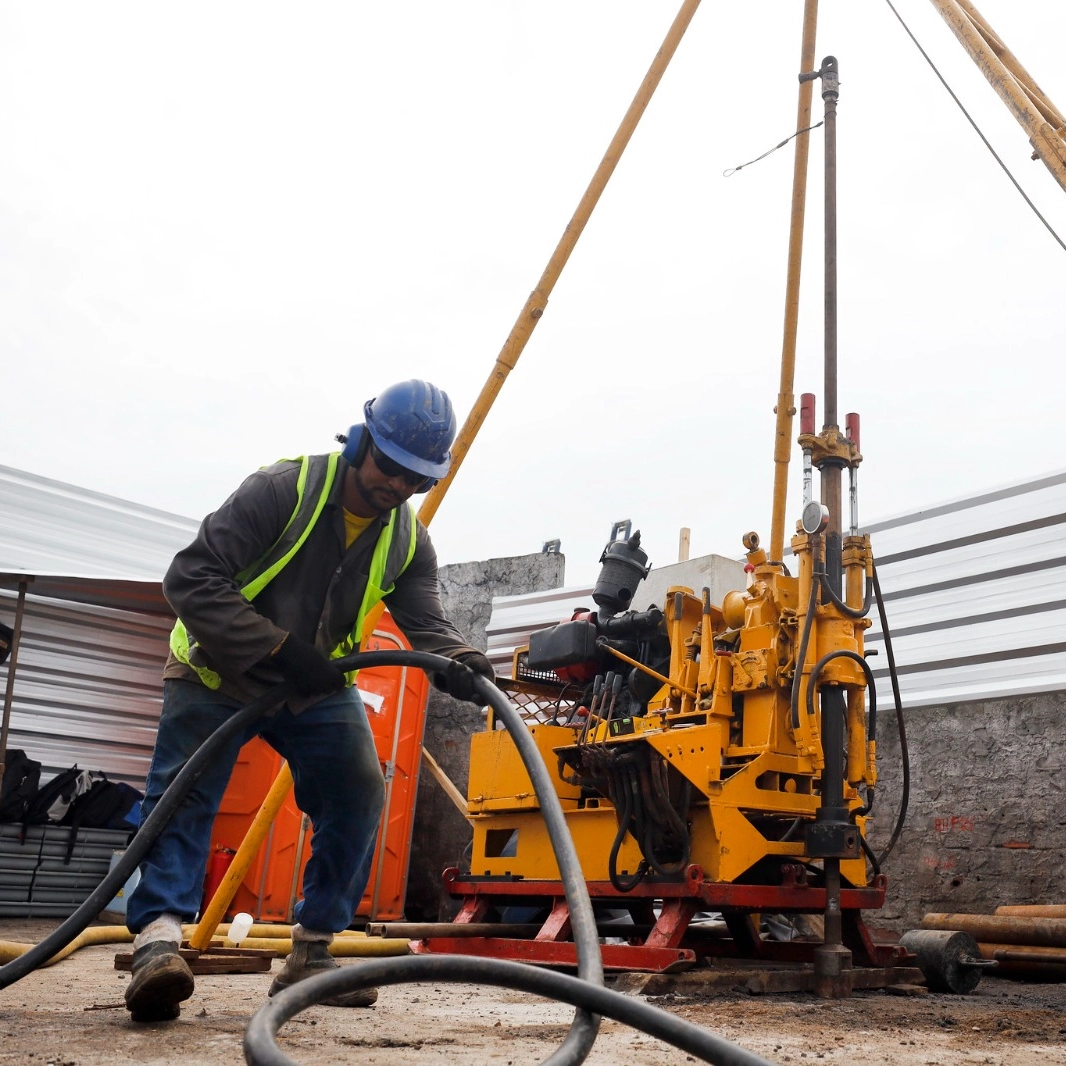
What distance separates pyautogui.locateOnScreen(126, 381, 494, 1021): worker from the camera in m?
2.60

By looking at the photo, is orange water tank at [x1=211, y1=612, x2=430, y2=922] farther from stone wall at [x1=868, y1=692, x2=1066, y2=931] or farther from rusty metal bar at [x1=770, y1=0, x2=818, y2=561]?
stone wall at [x1=868, y1=692, x2=1066, y2=931]

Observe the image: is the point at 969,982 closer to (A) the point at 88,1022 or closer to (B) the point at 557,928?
(B) the point at 557,928

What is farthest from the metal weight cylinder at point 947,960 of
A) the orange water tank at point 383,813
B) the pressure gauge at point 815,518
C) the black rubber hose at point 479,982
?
the orange water tank at point 383,813

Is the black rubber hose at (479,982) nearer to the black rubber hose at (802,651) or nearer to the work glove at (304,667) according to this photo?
the work glove at (304,667)

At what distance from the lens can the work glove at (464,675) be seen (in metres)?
2.76

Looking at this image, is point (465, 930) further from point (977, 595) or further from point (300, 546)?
point (977, 595)

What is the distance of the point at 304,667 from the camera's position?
266 centimetres

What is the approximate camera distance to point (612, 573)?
16.7 ft

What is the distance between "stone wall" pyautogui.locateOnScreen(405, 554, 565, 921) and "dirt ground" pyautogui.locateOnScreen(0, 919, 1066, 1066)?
399 cm

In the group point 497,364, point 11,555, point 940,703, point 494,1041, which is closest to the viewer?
point 494,1041

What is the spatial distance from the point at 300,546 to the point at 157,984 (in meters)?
1.08

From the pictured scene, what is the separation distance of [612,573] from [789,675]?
3.67ft

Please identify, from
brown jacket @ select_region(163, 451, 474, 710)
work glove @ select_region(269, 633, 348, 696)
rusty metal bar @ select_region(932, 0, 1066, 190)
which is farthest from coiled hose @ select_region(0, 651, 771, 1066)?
rusty metal bar @ select_region(932, 0, 1066, 190)

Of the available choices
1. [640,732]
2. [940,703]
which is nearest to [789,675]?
[640,732]
